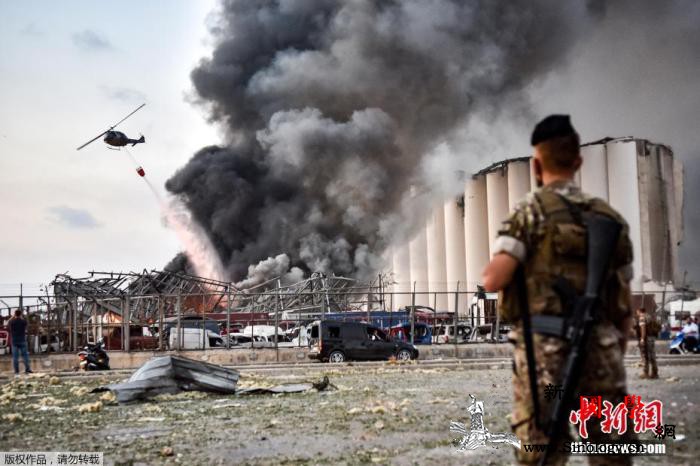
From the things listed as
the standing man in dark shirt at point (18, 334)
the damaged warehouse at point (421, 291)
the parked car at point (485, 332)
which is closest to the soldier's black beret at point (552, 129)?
the standing man in dark shirt at point (18, 334)

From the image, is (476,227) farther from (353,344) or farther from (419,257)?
(353,344)

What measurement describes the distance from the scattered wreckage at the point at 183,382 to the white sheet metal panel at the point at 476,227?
126 feet

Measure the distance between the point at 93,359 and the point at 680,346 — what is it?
1702 centimetres

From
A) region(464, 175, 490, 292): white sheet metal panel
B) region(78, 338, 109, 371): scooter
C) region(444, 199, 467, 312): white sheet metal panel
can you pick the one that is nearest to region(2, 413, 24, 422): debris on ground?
region(78, 338, 109, 371): scooter

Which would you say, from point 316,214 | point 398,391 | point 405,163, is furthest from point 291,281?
point 398,391

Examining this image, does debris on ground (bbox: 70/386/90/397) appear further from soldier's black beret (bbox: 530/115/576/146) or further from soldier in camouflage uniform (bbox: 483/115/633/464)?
soldier's black beret (bbox: 530/115/576/146)

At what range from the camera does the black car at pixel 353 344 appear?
24.7m

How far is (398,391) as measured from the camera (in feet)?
40.5

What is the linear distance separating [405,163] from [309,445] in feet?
202

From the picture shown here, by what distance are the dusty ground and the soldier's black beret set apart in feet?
10.2

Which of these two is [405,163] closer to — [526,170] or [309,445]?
[526,170]

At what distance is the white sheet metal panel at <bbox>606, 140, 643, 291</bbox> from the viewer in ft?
137

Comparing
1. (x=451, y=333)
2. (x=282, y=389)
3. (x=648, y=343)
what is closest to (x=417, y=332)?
(x=451, y=333)

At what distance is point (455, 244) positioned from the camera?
53.9m
